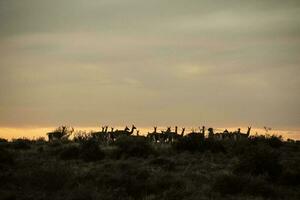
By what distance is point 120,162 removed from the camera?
34.6 metres

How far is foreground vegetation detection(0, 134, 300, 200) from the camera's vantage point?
2497 centimetres

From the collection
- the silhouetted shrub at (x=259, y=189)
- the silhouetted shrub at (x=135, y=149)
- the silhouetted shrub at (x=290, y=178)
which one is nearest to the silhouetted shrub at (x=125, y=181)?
the silhouetted shrub at (x=259, y=189)

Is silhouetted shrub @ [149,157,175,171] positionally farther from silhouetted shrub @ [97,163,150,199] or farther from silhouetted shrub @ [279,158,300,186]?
silhouetted shrub @ [279,158,300,186]

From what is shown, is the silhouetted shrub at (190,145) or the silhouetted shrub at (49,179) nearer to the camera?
the silhouetted shrub at (49,179)

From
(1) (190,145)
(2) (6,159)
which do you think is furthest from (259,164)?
(2) (6,159)

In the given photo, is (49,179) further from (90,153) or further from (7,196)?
(90,153)

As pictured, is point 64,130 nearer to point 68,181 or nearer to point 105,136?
point 105,136

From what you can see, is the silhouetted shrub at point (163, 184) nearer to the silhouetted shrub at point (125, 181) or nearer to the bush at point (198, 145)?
the silhouetted shrub at point (125, 181)

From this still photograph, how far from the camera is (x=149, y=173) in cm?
2977

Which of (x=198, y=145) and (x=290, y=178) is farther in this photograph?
(x=198, y=145)

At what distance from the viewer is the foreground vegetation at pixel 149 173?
81.9 feet

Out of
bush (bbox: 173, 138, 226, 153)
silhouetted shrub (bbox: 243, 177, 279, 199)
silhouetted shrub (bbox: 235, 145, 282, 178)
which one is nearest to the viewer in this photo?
silhouetted shrub (bbox: 243, 177, 279, 199)

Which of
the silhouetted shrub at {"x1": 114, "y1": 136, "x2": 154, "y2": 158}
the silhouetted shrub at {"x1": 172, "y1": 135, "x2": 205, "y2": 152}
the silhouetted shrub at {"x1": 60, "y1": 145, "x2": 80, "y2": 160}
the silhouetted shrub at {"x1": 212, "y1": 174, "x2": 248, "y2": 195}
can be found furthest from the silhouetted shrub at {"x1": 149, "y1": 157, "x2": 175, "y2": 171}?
the silhouetted shrub at {"x1": 172, "y1": 135, "x2": 205, "y2": 152}

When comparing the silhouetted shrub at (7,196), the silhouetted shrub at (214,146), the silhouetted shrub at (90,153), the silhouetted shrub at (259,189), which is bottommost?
the silhouetted shrub at (7,196)
